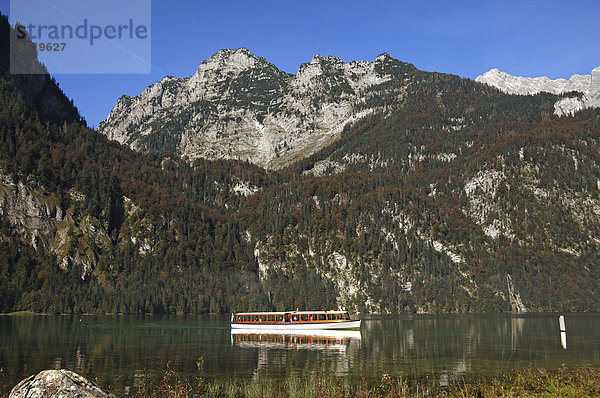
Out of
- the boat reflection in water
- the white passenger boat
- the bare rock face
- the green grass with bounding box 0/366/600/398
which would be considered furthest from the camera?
the white passenger boat

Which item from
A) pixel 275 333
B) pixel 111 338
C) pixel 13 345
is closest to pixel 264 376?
pixel 13 345

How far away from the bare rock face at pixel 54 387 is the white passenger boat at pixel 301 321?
4632 inches

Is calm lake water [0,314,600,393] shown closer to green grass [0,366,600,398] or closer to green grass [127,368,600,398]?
green grass [0,366,600,398]

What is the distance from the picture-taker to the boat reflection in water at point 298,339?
97.0 metres

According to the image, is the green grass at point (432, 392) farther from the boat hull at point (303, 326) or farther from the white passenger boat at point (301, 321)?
the white passenger boat at point (301, 321)

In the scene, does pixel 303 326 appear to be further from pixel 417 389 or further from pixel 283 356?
pixel 417 389

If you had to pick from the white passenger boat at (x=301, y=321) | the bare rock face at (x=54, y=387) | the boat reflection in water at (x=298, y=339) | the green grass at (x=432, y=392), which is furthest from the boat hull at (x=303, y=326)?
the bare rock face at (x=54, y=387)

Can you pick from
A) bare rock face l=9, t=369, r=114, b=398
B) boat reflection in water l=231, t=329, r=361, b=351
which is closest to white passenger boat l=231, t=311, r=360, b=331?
boat reflection in water l=231, t=329, r=361, b=351

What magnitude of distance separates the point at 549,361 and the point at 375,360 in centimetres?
2313

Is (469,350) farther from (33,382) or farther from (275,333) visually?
(33,382)

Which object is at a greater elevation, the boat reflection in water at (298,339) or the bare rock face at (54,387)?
the bare rock face at (54,387)

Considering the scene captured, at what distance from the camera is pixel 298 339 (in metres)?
115

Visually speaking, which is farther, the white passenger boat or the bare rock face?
the white passenger boat

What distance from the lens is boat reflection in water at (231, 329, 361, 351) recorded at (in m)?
97.0
